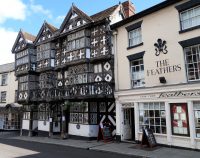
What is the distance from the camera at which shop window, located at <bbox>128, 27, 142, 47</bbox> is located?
15.1m

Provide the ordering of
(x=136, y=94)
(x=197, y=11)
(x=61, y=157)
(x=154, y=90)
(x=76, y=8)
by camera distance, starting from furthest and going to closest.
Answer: (x=76, y=8) < (x=136, y=94) < (x=154, y=90) < (x=197, y=11) < (x=61, y=157)

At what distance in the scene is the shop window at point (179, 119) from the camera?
12188 millimetres

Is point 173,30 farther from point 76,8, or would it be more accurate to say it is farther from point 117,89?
point 76,8

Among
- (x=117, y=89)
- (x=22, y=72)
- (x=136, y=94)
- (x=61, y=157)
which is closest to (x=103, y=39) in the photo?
(x=117, y=89)

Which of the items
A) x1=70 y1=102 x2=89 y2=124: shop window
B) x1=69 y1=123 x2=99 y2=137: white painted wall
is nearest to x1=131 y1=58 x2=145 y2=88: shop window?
x1=70 y1=102 x2=89 y2=124: shop window

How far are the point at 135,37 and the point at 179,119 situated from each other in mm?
6255

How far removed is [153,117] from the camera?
546 inches

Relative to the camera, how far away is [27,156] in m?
11.9

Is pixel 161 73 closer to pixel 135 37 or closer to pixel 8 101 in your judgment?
pixel 135 37

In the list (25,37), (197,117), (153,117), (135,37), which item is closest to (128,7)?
(135,37)

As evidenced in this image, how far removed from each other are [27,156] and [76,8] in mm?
13496

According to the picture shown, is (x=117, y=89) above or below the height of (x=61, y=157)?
above

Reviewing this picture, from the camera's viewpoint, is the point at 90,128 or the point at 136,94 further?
the point at 90,128

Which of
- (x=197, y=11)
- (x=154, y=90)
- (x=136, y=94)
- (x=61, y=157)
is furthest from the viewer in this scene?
(x=136, y=94)
